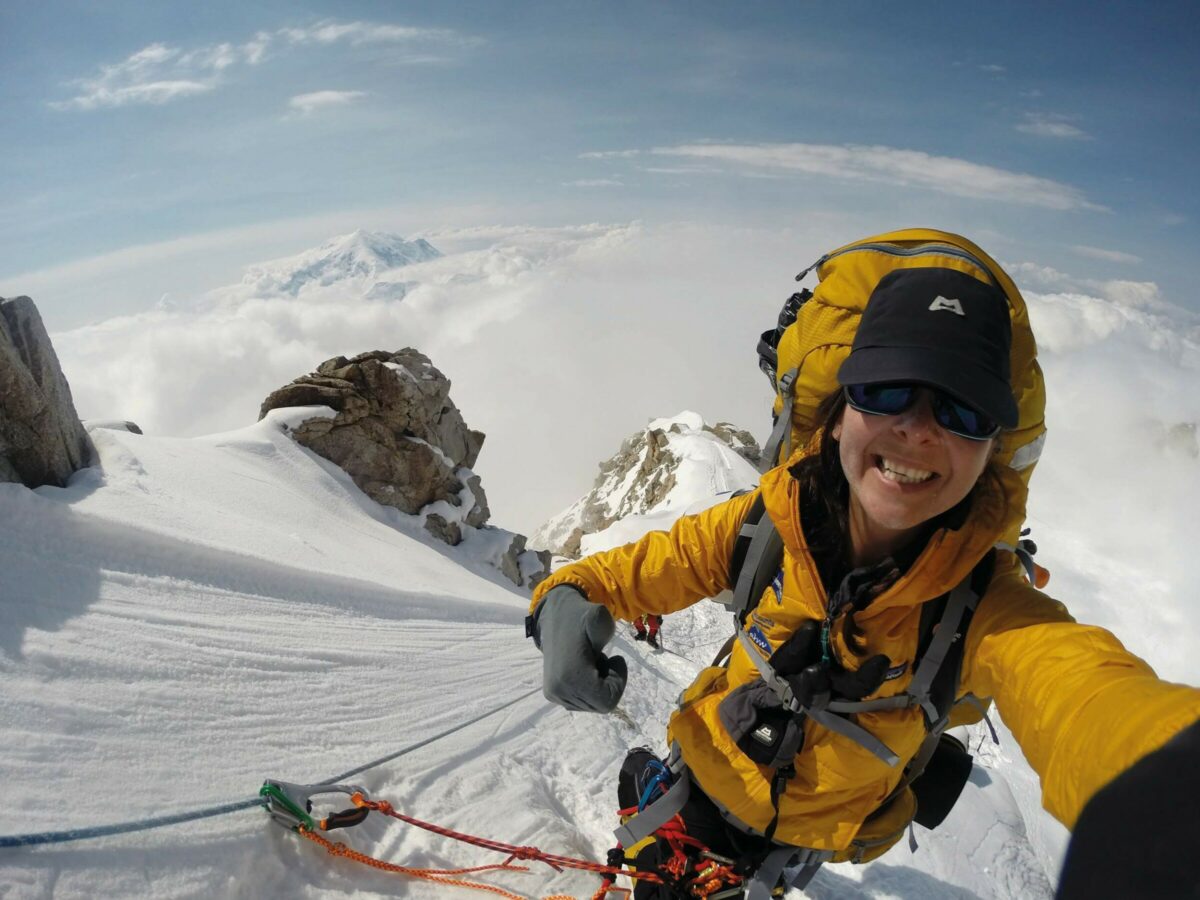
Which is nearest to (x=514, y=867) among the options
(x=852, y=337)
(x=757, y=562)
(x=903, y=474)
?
(x=757, y=562)

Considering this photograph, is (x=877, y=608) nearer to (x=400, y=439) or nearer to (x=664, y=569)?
(x=664, y=569)

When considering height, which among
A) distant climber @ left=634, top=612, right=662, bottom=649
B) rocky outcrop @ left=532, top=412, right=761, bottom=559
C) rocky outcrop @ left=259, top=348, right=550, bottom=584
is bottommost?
rocky outcrop @ left=532, top=412, right=761, bottom=559

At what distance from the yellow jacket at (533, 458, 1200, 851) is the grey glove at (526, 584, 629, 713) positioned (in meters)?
0.21

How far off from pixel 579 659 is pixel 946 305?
171 cm

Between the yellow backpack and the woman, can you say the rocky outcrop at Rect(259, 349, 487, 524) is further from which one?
the yellow backpack

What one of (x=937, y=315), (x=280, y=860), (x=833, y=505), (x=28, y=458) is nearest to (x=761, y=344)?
(x=833, y=505)

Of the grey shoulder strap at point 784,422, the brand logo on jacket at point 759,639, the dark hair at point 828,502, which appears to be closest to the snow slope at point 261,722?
the brand logo on jacket at point 759,639

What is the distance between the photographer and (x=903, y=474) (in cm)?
207

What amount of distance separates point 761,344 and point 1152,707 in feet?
7.53

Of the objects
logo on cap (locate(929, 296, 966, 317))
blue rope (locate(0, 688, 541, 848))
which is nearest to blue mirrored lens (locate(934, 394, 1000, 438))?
logo on cap (locate(929, 296, 966, 317))

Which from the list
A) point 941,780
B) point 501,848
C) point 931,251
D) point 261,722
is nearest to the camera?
point 931,251

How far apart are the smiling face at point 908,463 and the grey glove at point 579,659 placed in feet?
3.45

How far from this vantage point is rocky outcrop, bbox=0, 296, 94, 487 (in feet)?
20.6

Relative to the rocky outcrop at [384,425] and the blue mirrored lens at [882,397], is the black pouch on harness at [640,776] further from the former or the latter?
the rocky outcrop at [384,425]
